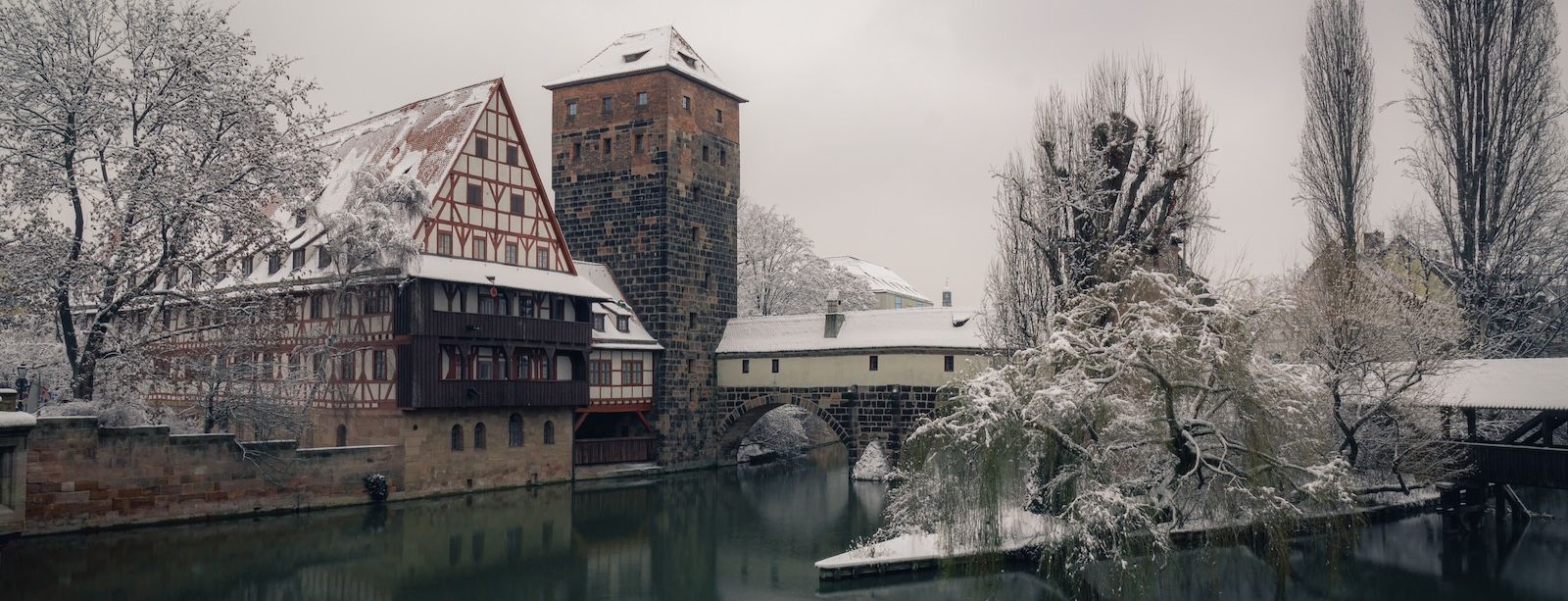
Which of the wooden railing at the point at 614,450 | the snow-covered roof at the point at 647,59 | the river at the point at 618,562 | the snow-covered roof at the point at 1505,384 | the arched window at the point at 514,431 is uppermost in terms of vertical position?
the snow-covered roof at the point at 647,59

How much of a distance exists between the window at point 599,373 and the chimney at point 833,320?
A: 21.6 ft

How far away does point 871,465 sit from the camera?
3338 centimetres

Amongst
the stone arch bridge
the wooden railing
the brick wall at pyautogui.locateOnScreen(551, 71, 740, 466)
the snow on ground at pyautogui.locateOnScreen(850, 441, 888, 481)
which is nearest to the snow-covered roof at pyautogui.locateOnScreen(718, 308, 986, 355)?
the stone arch bridge

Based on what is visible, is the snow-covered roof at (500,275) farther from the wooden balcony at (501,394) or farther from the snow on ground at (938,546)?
the snow on ground at (938,546)

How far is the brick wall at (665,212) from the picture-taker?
35812 millimetres

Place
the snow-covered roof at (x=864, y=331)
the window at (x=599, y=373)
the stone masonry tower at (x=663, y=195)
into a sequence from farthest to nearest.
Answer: the stone masonry tower at (x=663, y=195), the window at (x=599, y=373), the snow-covered roof at (x=864, y=331)

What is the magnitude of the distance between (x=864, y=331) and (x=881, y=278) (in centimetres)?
4170

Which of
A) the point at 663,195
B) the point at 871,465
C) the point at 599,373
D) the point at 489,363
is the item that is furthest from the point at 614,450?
the point at 663,195

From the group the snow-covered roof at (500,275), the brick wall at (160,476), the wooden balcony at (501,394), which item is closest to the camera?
the brick wall at (160,476)

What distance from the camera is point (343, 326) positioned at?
1139 inches

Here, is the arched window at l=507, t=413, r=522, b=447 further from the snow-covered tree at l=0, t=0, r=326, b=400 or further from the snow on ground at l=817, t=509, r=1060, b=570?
the snow on ground at l=817, t=509, r=1060, b=570

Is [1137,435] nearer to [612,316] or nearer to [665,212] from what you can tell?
[612,316]

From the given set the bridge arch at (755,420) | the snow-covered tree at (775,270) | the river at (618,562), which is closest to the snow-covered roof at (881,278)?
the snow-covered tree at (775,270)

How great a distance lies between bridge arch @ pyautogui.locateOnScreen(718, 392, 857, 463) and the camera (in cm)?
3459
